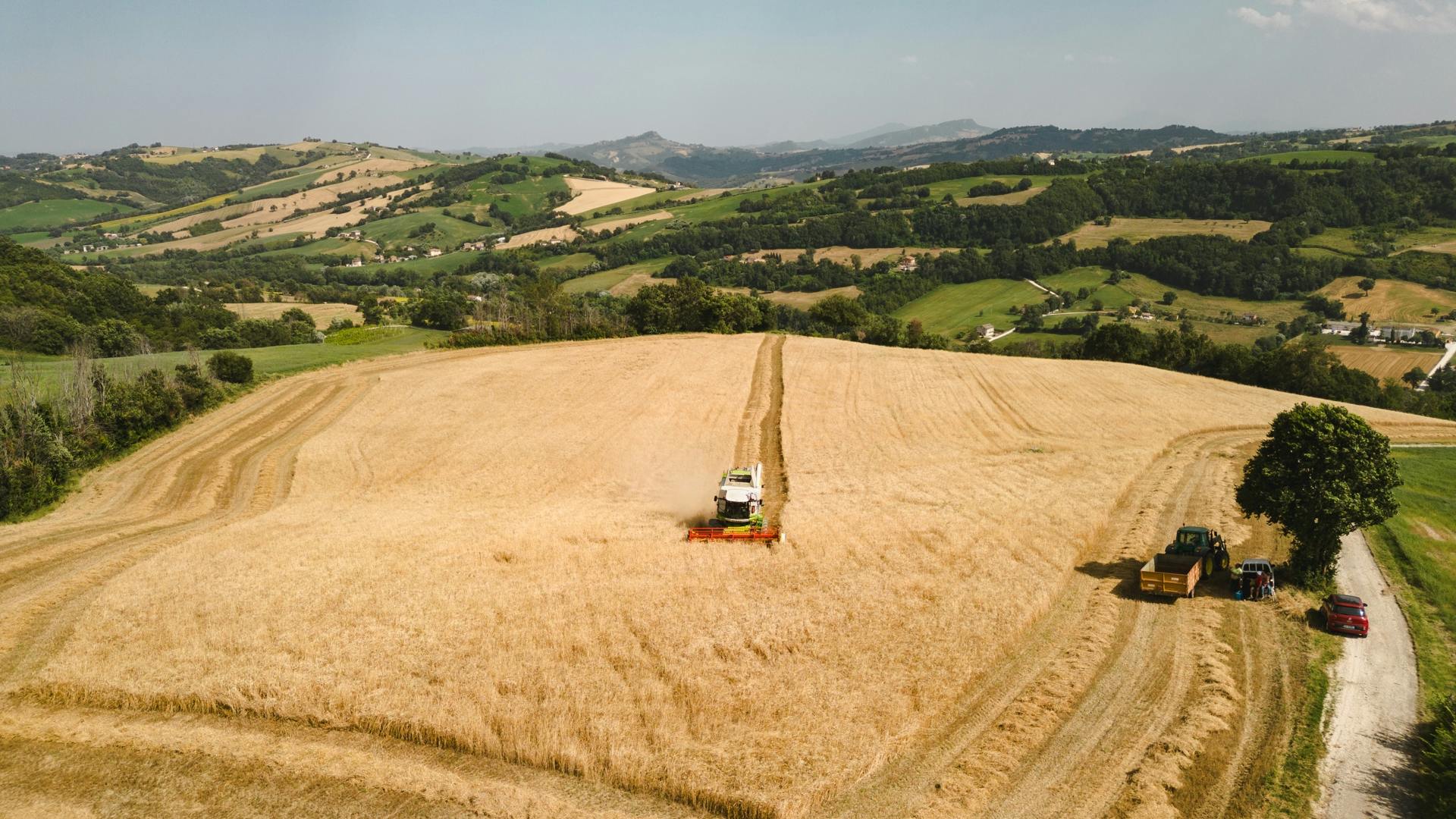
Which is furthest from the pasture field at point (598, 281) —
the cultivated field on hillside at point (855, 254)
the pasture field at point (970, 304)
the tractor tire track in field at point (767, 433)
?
the tractor tire track in field at point (767, 433)

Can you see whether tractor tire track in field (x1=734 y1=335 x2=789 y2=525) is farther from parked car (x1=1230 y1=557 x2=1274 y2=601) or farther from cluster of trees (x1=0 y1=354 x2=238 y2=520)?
cluster of trees (x1=0 y1=354 x2=238 y2=520)

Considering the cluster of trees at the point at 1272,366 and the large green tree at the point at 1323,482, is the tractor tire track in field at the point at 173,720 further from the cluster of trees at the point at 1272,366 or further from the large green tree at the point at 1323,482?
the cluster of trees at the point at 1272,366

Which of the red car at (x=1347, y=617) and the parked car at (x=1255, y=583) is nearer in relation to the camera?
the red car at (x=1347, y=617)

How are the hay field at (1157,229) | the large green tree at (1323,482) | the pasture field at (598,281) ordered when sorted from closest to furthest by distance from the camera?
1. the large green tree at (1323,482)
2. the pasture field at (598,281)
3. the hay field at (1157,229)

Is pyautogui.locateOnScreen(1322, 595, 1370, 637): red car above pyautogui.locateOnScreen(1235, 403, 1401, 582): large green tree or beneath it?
beneath

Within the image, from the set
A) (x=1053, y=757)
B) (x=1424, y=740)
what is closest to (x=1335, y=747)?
(x=1424, y=740)

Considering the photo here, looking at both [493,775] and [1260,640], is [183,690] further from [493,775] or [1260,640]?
[1260,640]

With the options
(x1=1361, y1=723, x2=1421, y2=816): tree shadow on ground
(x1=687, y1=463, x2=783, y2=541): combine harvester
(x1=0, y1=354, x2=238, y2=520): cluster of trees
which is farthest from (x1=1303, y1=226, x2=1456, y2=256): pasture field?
(x1=0, y1=354, x2=238, y2=520): cluster of trees
